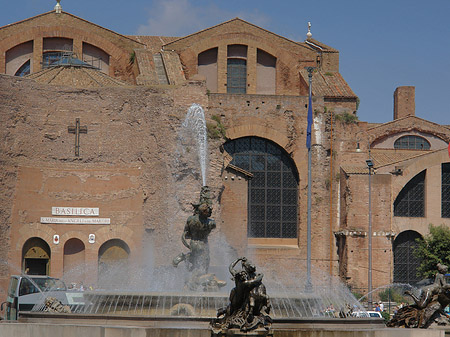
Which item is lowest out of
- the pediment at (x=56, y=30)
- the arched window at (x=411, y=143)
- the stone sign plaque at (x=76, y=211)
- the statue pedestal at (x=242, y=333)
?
the statue pedestal at (x=242, y=333)

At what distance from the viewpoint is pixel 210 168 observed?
3441 cm

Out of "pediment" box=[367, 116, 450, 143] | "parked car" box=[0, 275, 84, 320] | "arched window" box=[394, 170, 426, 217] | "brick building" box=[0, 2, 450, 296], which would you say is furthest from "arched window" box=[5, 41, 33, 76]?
"parked car" box=[0, 275, 84, 320]

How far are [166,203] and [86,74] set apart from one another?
7031 mm

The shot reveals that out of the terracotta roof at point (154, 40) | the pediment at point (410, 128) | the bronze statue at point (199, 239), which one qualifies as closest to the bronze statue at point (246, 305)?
the bronze statue at point (199, 239)

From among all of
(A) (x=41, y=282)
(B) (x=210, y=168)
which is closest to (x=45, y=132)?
(B) (x=210, y=168)

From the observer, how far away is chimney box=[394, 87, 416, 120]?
53969mm

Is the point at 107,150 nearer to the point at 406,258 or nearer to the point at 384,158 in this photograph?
the point at 406,258

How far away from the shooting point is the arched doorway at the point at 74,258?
34.1 metres

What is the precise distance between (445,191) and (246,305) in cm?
2813

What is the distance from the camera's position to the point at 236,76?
4378 centimetres

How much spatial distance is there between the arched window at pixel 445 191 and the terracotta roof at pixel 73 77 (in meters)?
14.9

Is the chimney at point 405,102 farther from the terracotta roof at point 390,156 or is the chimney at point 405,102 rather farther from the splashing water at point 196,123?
the splashing water at point 196,123

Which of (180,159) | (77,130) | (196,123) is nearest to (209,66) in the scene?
(196,123)

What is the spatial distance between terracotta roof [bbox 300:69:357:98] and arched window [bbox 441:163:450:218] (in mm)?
5229
